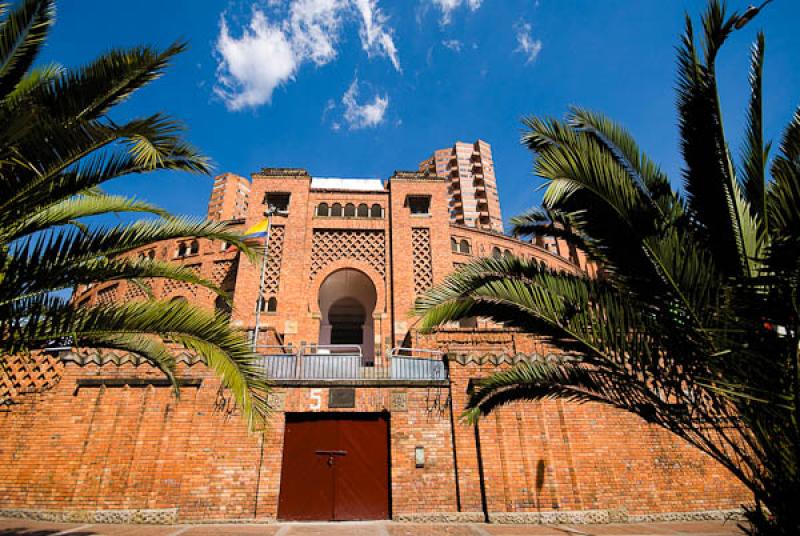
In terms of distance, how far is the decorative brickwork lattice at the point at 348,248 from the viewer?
1631cm

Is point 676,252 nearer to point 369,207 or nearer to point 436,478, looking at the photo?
point 436,478

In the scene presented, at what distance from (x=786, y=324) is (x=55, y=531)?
9.06m

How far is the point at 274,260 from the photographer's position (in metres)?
15.8

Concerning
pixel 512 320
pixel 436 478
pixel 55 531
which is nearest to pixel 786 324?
pixel 512 320

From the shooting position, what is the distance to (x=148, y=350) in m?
4.70

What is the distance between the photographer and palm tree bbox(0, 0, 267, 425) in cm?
319

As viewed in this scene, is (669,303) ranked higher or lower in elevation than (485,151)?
lower

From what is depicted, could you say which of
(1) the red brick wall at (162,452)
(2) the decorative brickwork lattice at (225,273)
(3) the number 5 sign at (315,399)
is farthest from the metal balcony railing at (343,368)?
(2) the decorative brickwork lattice at (225,273)

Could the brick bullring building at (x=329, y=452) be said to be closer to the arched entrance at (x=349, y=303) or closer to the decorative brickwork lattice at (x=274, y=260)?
the arched entrance at (x=349, y=303)

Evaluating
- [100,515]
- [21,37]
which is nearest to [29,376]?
[100,515]

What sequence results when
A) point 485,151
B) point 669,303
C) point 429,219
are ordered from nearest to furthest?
point 669,303
point 429,219
point 485,151

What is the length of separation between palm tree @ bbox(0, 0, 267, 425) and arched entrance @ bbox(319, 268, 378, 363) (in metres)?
11.0

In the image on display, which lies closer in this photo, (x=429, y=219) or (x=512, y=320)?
(x=512, y=320)

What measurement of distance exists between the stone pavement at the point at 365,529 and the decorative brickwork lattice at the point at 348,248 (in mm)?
10090
